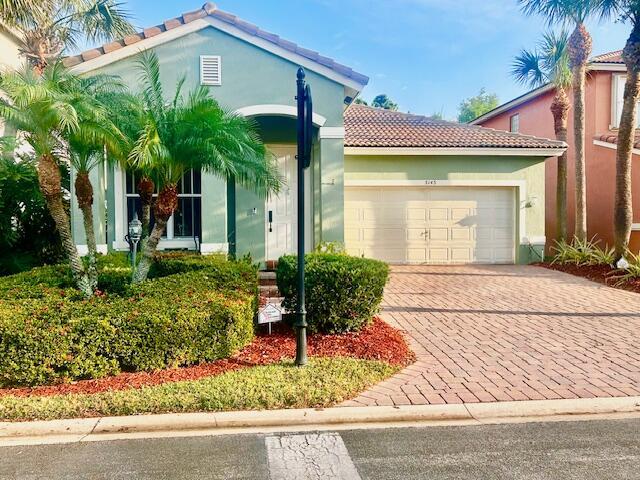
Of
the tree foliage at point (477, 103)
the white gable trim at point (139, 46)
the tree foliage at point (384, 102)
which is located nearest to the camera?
the white gable trim at point (139, 46)

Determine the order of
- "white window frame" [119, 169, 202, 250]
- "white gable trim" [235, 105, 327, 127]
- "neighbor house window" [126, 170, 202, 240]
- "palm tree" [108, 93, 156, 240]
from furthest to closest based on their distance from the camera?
"neighbor house window" [126, 170, 202, 240] < "white window frame" [119, 169, 202, 250] < "white gable trim" [235, 105, 327, 127] < "palm tree" [108, 93, 156, 240]

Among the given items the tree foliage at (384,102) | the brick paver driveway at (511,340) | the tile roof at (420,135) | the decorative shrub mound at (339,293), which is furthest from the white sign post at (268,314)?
the tree foliage at (384,102)

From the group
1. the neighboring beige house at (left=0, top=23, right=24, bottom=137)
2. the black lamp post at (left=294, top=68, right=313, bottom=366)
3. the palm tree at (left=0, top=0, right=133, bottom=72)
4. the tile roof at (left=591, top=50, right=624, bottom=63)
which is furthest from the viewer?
the tile roof at (left=591, top=50, right=624, bottom=63)

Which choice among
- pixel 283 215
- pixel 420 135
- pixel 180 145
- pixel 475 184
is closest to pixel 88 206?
pixel 180 145

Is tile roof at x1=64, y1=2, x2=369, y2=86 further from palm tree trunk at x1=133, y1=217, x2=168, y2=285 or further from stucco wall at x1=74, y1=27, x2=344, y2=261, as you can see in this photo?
palm tree trunk at x1=133, y1=217, x2=168, y2=285

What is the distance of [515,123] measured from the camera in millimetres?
21109

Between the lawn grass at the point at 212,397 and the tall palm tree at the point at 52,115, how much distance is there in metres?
2.17

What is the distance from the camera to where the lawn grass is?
14.1ft

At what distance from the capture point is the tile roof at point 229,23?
9336 millimetres

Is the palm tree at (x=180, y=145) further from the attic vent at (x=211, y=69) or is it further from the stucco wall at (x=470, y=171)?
the stucco wall at (x=470, y=171)

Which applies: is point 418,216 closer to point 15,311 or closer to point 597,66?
point 597,66

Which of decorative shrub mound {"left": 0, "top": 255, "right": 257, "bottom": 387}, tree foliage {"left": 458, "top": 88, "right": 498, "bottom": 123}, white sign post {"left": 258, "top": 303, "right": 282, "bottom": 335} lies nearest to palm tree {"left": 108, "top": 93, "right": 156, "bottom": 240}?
decorative shrub mound {"left": 0, "top": 255, "right": 257, "bottom": 387}

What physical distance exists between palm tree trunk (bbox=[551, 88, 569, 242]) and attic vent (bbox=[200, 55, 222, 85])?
35.1 ft

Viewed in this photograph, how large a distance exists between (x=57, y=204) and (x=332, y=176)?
540 cm
